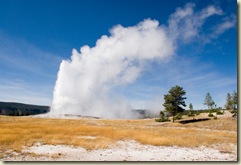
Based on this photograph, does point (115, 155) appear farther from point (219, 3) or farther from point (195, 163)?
point (219, 3)

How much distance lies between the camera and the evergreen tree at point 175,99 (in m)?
41.3

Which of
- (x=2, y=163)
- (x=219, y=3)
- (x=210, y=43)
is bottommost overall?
(x=2, y=163)

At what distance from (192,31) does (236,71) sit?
3477 mm

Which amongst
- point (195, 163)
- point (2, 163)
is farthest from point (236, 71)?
point (2, 163)

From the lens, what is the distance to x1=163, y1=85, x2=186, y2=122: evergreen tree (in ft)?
136

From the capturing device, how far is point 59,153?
13086 mm

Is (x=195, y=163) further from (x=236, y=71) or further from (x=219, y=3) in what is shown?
(x=219, y=3)

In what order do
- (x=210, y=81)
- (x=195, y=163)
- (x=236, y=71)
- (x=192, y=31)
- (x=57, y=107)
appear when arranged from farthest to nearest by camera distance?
(x=57, y=107), (x=210, y=81), (x=192, y=31), (x=236, y=71), (x=195, y=163)

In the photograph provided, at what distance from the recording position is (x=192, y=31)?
595 inches

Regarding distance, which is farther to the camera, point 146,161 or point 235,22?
point 235,22

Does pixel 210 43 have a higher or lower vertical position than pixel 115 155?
higher

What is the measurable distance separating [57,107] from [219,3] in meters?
159

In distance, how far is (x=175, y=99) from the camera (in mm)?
41844

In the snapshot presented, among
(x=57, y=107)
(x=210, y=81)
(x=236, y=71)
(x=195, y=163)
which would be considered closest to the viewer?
(x=195, y=163)
